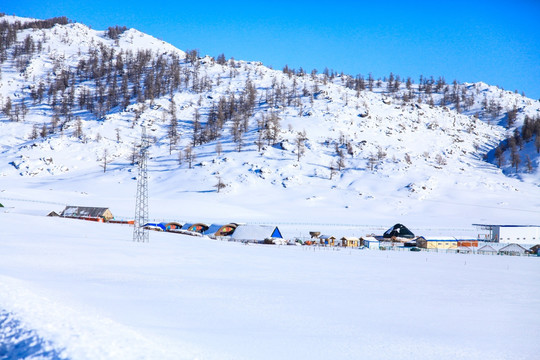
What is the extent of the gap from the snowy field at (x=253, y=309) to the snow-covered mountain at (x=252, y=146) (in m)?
46.7

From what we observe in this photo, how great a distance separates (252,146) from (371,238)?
66.1 meters

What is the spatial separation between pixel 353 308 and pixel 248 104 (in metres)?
129


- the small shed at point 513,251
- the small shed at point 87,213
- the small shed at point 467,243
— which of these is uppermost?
the small shed at point 87,213

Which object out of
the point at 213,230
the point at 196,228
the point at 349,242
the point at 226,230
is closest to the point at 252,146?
the point at 196,228

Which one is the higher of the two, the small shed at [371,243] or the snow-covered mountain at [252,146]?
the snow-covered mountain at [252,146]

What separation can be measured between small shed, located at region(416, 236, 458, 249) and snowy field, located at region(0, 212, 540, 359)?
23.8 m

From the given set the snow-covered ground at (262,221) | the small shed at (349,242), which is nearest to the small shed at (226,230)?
the snow-covered ground at (262,221)

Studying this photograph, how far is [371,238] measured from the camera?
2028 inches

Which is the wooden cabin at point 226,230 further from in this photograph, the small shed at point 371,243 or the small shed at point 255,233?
the small shed at point 371,243

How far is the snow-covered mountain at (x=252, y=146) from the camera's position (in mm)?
82312

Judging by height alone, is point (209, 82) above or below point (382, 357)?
above

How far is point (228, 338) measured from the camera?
11.1m

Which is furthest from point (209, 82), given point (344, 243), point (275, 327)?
point (275, 327)

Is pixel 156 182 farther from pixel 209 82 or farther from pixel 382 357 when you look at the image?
pixel 382 357
